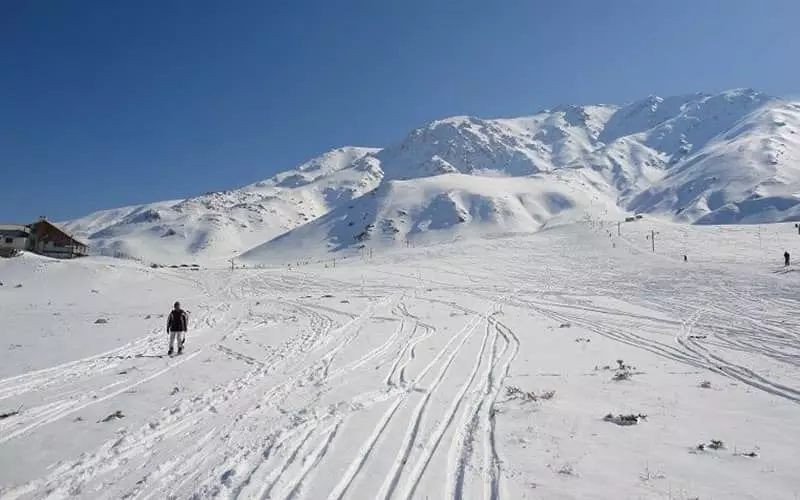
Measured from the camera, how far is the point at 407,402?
37.1ft

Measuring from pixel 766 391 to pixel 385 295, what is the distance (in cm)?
3092

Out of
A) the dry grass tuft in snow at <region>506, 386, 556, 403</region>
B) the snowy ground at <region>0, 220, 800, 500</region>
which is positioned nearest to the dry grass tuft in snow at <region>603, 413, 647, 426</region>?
the snowy ground at <region>0, 220, 800, 500</region>

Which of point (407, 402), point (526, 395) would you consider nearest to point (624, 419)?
point (526, 395)

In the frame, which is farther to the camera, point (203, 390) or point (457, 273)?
point (457, 273)

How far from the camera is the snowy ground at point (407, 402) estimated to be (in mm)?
7406

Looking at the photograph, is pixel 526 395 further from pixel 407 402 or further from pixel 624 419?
pixel 407 402

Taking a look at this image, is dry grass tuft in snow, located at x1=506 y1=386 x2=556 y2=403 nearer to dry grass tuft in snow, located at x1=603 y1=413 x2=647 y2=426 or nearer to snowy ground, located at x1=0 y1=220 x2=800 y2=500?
snowy ground, located at x1=0 y1=220 x2=800 y2=500

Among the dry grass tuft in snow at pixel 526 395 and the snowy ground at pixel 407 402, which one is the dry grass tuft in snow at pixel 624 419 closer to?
the snowy ground at pixel 407 402

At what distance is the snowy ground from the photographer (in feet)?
24.3

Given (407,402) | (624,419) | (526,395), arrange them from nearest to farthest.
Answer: (624,419)
(407,402)
(526,395)

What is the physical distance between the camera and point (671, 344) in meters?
19.4

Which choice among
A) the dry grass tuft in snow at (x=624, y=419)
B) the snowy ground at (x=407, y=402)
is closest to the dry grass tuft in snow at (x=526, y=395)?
the snowy ground at (x=407, y=402)

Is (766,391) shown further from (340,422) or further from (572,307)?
(572,307)

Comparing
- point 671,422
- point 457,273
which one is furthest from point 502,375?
point 457,273
